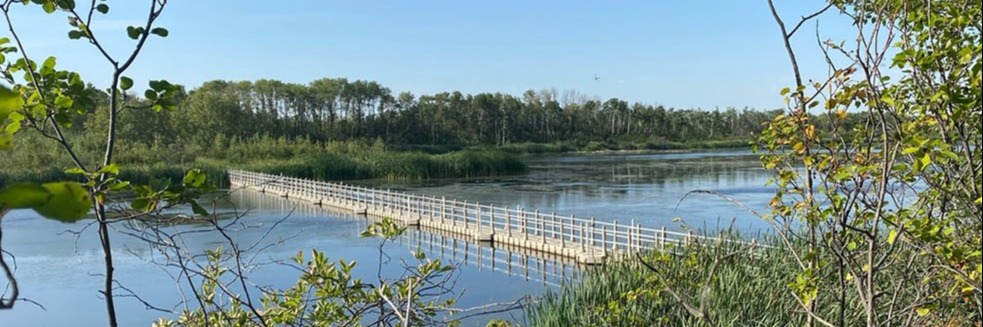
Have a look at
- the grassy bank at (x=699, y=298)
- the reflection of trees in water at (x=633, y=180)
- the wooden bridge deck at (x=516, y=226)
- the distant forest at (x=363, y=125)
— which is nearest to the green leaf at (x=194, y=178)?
the grassy bank at (x=699, y=298)

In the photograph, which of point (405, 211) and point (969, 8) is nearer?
point (969, 8)

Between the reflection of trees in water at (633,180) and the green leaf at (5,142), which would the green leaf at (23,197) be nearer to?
the green leaf at (5,142)

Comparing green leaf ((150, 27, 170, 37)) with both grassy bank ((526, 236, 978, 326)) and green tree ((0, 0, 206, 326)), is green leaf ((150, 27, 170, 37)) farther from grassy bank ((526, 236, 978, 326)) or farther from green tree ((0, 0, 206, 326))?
grassy bank ((526, 236, 978, 326))

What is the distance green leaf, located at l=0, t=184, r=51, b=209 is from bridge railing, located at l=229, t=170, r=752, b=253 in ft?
31.0

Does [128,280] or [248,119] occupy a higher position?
[248,119]

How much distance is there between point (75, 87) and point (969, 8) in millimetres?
2133

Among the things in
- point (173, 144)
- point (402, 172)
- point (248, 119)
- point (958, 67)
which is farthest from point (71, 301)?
point (248, 119)

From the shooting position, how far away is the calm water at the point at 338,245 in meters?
11.8

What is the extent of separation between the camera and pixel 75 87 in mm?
1778

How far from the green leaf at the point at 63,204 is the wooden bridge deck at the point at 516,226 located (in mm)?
8077

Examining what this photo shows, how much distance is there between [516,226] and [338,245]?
14.0 feet

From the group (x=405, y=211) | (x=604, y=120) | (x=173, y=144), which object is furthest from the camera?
(x=604, y=120)

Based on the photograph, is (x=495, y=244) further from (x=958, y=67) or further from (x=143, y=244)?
(x=958, y=67)

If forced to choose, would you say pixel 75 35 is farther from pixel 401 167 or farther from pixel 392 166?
pixel 392 166
